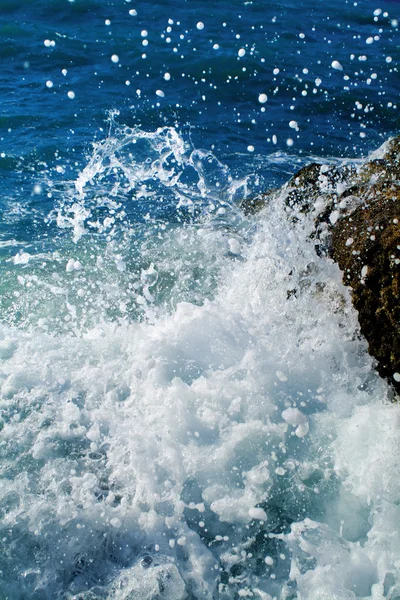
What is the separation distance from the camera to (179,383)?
3.86 metres

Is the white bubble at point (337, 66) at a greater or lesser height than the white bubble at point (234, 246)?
greater

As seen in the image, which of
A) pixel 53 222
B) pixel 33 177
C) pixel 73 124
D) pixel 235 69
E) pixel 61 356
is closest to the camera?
pixel 61 356

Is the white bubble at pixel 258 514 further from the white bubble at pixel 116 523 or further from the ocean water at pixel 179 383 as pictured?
the white bubble at pixel 116 523

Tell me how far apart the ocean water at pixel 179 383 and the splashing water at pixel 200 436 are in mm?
12

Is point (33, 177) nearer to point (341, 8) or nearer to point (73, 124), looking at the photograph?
point (73, 124)

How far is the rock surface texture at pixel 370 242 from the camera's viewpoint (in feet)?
10.8

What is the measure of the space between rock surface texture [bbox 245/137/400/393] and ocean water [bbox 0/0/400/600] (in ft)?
0.50

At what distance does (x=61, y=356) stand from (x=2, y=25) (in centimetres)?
1040

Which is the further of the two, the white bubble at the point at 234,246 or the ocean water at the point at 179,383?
the white bubble at the point at 234,246

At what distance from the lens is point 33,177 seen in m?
6.97

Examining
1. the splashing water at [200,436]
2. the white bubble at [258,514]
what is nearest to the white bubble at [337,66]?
the splashing water at [200,436]

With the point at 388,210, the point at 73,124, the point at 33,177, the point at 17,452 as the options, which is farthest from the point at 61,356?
the point at 73,124

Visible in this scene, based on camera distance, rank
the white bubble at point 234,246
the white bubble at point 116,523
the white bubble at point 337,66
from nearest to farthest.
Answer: the white bubble at point 116,523 → the white bubble at point 234,246 → the white bubble at point 337,66

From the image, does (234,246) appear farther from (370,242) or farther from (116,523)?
(116,523)
